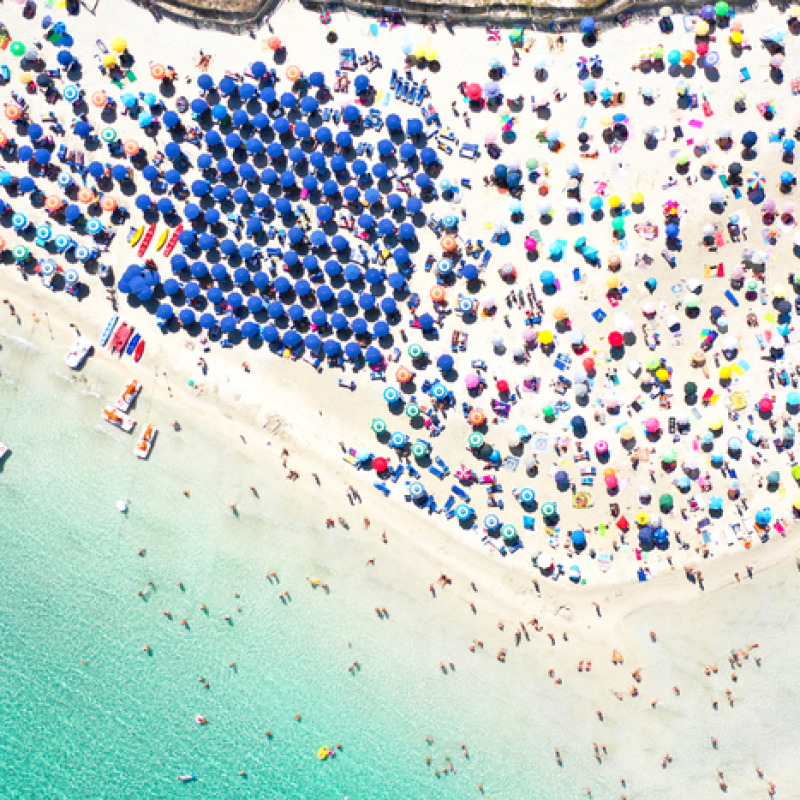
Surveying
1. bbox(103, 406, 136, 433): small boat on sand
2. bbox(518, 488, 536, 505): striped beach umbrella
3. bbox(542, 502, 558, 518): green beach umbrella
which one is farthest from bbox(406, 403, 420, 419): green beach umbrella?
bbox(103, 406, 136, 433): small boat on sand

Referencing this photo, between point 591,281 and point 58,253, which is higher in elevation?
point 591,281

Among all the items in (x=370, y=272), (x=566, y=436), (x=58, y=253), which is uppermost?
(x=370, y=272)

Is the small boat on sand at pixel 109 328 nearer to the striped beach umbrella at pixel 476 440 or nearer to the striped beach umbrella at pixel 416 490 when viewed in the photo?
the striped beach umbrella at pixel 416 490

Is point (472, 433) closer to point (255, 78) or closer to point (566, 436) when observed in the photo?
point (566, 436)

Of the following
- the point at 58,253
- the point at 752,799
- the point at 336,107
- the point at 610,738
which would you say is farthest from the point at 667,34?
the point at 752,799

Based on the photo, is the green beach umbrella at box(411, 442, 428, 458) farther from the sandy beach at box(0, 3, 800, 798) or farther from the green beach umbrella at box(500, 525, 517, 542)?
the green beach umbrella at box(500, 525, 517, 542)

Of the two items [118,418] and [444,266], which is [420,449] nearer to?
[444,266]
